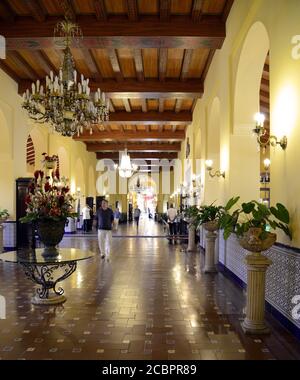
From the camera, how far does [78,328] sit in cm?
396

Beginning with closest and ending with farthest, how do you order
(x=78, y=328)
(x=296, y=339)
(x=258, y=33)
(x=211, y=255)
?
(x=296, y=339)
(x=78, y=328)
(x=258, y=33)
(x=211, y=255)

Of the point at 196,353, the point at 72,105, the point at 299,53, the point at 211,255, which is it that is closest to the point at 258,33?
the point at 299,53

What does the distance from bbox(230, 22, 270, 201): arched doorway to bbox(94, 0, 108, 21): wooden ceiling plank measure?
2.50 meters

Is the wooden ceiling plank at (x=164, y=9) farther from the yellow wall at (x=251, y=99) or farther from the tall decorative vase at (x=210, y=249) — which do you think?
the tall decorative vase at (x=210, y=249)

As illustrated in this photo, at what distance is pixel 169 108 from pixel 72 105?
7.33 m

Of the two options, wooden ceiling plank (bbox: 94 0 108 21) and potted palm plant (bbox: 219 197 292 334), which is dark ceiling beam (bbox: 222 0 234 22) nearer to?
wooden ceiling plank (bbox: 94 0 108 21)

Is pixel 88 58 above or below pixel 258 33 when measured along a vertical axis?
above

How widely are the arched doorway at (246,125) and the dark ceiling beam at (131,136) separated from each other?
943 centimetres

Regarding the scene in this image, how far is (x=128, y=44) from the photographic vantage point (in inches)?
280

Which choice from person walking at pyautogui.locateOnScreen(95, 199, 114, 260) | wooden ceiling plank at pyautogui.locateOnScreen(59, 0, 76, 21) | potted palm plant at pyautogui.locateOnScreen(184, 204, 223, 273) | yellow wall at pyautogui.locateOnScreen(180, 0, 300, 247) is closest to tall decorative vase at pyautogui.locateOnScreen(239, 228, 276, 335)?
yellow wall at pyautogui.locateOnScreen(180, 0, 300, 247)

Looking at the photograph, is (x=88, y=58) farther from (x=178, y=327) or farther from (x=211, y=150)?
(x=178, y=327)

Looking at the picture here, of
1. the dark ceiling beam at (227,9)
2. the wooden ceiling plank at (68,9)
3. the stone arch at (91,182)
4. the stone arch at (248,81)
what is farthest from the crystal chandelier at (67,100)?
the stone arch at (91,182)

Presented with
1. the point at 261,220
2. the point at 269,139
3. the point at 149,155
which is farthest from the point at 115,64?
the point at 149,155

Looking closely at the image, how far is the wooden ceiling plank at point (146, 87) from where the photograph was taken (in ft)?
32.4
